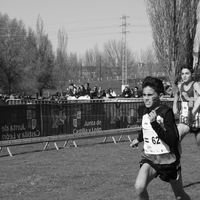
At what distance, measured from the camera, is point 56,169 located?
33.2 feet

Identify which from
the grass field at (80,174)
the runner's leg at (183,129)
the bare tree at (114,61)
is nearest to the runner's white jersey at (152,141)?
the grass field at (80,174)

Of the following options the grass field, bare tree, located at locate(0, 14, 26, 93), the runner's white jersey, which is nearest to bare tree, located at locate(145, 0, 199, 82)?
the grass field

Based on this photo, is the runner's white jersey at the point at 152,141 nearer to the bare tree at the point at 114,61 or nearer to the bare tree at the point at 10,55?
the bare tree at the point at 10,55

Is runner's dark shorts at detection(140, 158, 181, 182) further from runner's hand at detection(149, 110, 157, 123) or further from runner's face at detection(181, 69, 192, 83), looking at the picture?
runner's face at detection(181, 69, 192, 83)

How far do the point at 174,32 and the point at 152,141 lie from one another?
24.0 meters

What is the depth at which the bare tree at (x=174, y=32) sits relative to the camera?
28578 mm

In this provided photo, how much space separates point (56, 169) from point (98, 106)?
6.88 metres

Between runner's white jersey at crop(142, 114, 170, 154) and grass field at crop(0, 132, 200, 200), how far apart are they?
2120mm

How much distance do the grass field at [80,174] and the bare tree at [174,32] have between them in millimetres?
15490

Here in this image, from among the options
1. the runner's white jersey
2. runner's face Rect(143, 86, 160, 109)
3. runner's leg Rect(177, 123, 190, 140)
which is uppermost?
runner's face Rect(143, 86, 160, 109)

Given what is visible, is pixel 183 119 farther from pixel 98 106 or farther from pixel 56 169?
pixel 98 106

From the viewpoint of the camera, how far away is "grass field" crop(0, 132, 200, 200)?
7.66 meters

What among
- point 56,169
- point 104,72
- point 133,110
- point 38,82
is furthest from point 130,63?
point 56,169

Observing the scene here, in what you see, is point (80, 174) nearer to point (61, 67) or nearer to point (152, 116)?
point (152, 116)
